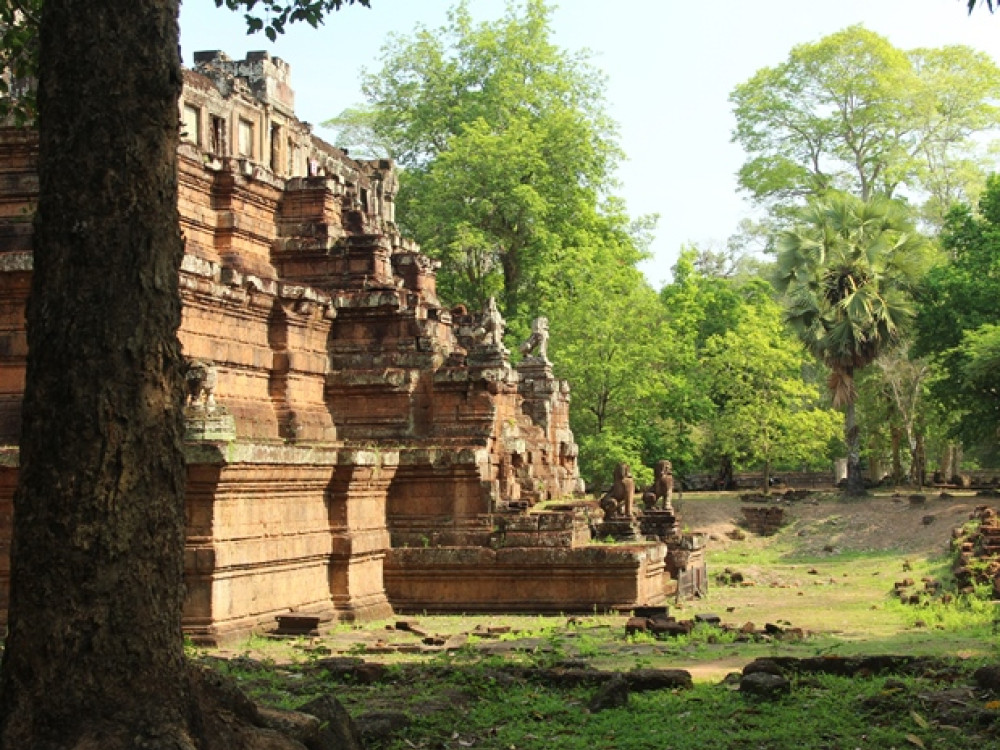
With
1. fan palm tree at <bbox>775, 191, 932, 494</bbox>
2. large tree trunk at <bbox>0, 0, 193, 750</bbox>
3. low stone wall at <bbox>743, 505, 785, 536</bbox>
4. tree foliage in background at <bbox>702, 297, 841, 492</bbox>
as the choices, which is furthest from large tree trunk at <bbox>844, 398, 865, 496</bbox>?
large tree trunk at <bbox>0, 0, 193, 750</bbox>

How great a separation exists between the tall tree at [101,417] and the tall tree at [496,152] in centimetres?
3105

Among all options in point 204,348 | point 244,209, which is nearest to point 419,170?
point 244,209

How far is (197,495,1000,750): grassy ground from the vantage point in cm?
834

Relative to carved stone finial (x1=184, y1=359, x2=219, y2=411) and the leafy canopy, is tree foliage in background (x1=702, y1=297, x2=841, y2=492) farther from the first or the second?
carved stone finial (x1=184, y1=359, x2=219, y2=411)

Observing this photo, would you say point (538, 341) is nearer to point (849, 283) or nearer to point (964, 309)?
point (849, 283)

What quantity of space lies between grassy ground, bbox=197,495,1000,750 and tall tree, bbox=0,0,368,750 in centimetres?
253

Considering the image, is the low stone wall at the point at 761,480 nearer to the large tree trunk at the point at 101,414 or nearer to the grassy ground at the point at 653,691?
the grassy ground at the point at 653,691

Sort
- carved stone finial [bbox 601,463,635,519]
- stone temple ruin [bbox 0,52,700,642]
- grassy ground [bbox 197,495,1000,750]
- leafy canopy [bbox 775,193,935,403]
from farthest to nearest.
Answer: leafy canopy [bbox 775,193,935,403] < carved stone finial [bbox 601,463,635,519] < stone temple ruin [bbox 0,52,700,642] < grassy ground [bbox 197,495,1000,750]

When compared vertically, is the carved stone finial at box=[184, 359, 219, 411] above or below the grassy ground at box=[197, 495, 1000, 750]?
above

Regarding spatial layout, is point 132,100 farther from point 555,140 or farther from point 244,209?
point 555,140

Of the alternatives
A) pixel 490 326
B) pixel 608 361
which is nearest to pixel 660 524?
pixel 490 326

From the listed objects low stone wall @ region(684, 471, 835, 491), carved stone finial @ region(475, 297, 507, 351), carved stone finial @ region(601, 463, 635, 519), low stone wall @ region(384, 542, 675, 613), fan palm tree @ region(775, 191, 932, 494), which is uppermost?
fan palm tree @ region(775, 191, 932, 494)

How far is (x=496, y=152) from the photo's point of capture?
37.8 metres

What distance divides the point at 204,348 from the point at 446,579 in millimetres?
4463
